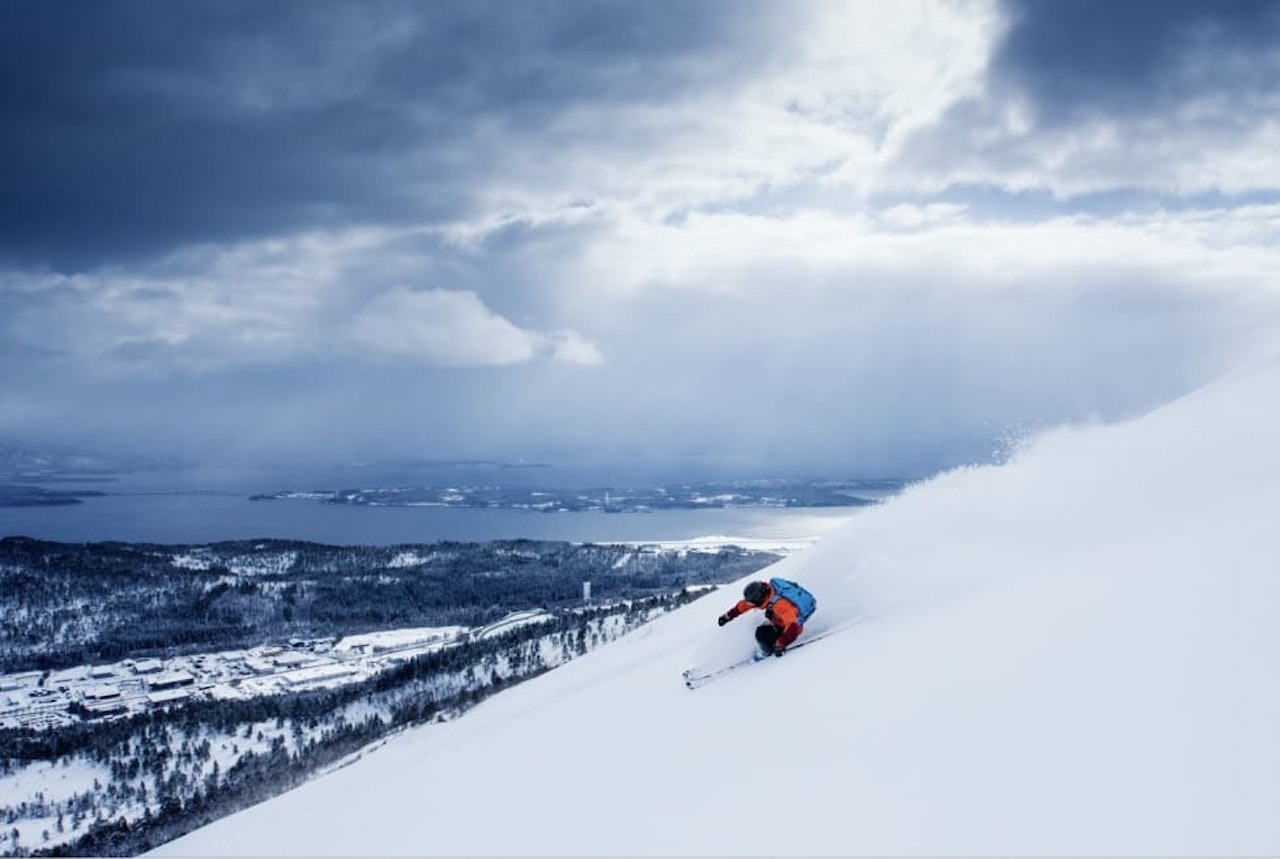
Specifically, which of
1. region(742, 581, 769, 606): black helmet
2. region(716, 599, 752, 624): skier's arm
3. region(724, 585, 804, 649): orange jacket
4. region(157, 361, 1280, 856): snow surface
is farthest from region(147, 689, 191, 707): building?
region(724, 585, 804, 649): orange jacket

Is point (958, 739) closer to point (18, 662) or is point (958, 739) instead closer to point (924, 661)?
point (924, 661)

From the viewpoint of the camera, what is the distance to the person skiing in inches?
340

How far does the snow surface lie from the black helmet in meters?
0.81

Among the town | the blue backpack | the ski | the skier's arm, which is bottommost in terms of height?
the town

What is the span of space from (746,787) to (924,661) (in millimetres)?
2003

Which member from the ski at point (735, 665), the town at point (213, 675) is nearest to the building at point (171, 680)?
the town at point (213, 675)

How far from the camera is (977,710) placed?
15.9 ft

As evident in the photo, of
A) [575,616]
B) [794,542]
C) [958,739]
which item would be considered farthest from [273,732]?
[794,542]

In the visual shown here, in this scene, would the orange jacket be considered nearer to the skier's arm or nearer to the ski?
the ski

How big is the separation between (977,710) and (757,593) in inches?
158

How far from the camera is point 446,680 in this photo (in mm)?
66688

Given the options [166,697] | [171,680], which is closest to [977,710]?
[166,697]

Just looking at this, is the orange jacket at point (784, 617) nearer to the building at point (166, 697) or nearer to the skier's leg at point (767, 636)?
the skier's leg at point (767, 636)

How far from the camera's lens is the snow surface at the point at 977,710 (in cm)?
371
